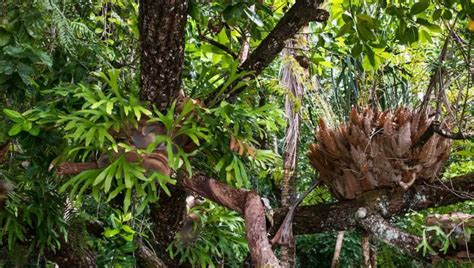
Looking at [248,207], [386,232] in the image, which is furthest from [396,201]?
[248,207]

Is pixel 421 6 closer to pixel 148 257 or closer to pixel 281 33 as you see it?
pixel 281 33

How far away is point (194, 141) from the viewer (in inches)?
49.9

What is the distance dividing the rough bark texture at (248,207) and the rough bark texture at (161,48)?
25 cm

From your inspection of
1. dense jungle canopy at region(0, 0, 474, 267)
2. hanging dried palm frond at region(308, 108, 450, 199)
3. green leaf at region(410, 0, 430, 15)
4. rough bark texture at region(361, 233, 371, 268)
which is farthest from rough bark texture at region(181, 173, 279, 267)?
green leaf at region(410, 0, 430, 15)

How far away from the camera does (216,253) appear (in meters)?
1.84

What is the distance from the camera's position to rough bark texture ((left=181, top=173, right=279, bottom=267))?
113 centimetres

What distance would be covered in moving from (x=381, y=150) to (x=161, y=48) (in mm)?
830

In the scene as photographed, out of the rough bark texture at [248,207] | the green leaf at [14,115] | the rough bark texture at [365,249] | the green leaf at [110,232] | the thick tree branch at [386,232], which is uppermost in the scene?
the thick tree branch at [386,232]

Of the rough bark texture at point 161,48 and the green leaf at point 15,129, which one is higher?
the rough bark texture at point 161,48

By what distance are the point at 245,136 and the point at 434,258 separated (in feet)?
2.21

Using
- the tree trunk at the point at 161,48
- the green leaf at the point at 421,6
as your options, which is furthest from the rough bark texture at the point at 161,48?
the green leaf at the point at 421,6

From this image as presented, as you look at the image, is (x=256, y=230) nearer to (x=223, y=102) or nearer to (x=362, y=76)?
(x=223, y=102)

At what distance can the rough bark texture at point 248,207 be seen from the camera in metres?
1.13

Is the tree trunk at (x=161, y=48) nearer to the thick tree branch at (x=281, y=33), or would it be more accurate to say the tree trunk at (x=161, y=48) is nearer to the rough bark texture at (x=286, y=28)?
the thick tree branch at (x=281, y=33)
